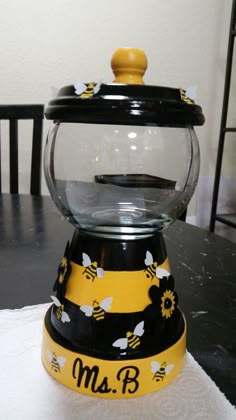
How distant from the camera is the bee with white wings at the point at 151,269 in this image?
0.35 m

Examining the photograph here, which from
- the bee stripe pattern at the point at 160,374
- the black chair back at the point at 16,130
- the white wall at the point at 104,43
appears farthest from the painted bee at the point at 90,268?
the white wall at the point at 104,43

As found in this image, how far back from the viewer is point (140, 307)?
34 cm

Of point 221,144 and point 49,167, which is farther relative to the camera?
point 221,144

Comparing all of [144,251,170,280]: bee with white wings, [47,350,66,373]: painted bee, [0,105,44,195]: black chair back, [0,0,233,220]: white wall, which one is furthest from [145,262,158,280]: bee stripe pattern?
[0,0,233,220]: white wall

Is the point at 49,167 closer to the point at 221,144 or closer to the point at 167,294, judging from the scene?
the point at 167,294

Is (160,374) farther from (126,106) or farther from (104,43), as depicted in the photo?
(104,43)

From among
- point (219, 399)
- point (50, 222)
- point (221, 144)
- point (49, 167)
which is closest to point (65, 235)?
point (50, 222)

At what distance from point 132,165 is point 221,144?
1378 millimetres

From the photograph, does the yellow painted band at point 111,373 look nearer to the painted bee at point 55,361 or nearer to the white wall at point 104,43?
the painted bee at point 55,361

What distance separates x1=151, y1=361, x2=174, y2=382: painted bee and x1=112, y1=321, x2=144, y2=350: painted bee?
0.08 feet

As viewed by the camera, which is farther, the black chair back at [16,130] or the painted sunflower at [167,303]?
the black chair back at [16,130]

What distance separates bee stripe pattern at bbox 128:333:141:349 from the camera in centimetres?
34

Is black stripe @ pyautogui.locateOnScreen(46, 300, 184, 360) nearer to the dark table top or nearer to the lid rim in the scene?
the dark table top

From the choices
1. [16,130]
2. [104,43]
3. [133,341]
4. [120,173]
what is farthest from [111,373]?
[104,43]
